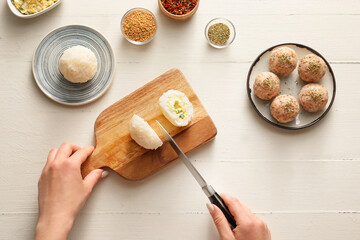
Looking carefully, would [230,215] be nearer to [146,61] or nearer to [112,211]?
[112,211]

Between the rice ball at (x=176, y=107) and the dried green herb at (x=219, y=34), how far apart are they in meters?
0.41

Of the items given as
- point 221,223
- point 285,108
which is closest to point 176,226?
point 221,223

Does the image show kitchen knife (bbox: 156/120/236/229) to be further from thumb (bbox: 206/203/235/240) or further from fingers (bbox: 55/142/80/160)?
fingers (bbox: 55/142/80/160)

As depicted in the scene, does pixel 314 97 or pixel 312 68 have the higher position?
pixel 312 68

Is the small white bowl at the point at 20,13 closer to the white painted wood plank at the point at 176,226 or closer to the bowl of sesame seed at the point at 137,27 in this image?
the bowl of sesame seed at the point at 137,27

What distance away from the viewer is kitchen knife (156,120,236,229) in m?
1.99

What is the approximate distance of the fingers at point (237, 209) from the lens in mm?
2033

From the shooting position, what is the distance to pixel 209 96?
7.38 feet

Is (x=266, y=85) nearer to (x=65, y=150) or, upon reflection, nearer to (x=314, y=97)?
(x=314, y=97)

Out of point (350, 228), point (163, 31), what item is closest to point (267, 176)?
point (350, 228)

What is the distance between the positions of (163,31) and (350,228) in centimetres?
166

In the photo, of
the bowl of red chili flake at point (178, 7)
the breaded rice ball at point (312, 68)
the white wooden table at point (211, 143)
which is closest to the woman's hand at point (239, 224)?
the white wooden table at point (211, 143)

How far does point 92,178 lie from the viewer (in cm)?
210

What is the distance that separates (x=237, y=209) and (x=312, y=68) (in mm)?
916
